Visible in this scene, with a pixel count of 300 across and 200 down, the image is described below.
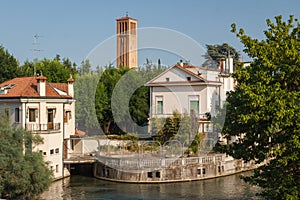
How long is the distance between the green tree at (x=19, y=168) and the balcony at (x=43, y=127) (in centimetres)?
521

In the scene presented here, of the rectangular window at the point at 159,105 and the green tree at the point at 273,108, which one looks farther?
the rectangular window at the point at 159,105

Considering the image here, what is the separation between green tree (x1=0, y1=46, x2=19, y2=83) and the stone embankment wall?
18.6 m

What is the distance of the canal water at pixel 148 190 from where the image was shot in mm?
27156

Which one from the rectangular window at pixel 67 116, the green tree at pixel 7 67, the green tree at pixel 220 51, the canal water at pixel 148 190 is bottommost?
the canal water at pixel 148 190

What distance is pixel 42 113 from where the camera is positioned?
104ft

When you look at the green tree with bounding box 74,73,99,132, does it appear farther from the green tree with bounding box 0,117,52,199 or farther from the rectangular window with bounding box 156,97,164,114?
the green tree with bounding box 0,117,52,199

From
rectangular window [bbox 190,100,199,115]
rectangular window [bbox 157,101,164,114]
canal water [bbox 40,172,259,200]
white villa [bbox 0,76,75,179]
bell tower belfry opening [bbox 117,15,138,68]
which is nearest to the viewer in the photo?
canal water [bbox 40,172,259,200]

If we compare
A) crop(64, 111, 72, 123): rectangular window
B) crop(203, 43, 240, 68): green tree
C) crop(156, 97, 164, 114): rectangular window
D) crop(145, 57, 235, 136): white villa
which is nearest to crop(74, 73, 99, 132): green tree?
crop(145, 57, 235, 136): white villa

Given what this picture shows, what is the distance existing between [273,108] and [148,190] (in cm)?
1596

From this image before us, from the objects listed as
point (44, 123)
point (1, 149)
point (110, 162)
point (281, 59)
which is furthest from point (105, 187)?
point (281, 59)

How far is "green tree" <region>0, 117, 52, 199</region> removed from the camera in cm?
2367

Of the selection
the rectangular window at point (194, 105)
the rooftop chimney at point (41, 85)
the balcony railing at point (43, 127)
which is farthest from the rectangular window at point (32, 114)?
the rectangular window at point (194, 105)

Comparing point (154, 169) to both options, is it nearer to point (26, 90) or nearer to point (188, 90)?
point (26, 90)

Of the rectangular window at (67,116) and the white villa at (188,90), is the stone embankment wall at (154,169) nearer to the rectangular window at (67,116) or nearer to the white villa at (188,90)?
the rectangular window at (67,116)
